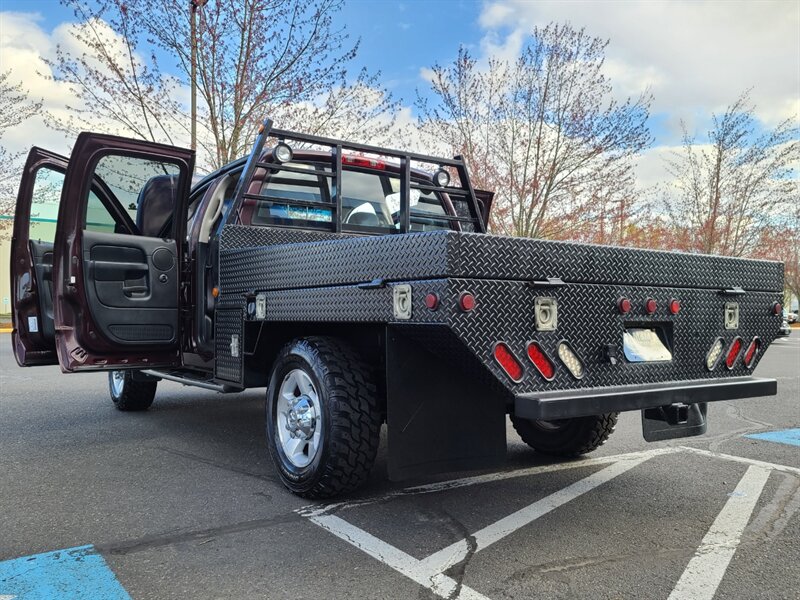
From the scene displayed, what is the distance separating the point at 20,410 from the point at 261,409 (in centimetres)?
233

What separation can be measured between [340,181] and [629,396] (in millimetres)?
2728

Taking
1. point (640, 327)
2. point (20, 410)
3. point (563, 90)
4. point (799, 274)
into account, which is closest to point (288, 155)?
point (640, 327)

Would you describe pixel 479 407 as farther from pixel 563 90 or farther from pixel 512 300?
pixel 563 90

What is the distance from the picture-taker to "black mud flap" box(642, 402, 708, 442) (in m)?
3.56

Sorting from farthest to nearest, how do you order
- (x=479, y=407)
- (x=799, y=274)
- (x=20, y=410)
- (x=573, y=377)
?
(x=799, y=274) → (x=20, y=410) → (x=479, y=407) → (x=573, y=377)

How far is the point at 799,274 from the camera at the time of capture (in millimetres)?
41406

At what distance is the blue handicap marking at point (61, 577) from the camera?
2.55 metres

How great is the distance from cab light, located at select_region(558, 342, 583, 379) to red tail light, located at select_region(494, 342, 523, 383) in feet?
0.87

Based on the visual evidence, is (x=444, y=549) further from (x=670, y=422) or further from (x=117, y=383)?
(x=117, y=383)

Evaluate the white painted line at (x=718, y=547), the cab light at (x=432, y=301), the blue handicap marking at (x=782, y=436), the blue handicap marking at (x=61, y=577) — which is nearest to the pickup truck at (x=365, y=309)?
the cab light at (x=432, y=301)

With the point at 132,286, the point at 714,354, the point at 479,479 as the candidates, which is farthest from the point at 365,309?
the point at 132,286

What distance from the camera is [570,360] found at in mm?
3197

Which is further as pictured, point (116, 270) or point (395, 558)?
point (116, 270)

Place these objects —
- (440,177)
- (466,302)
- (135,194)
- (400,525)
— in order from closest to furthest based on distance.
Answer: (466,302) < (400,525) < (135,194) < (440,177)
